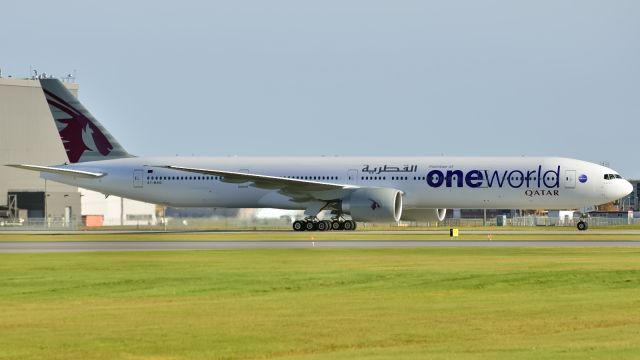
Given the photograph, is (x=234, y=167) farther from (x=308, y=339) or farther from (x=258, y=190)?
(x=308, y=339)

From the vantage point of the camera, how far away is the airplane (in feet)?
223

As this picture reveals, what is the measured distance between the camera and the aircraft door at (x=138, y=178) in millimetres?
73812

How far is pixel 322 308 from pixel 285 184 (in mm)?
47077

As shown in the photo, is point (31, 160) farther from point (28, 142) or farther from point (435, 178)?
point (435, 178)

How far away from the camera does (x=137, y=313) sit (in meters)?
22.3

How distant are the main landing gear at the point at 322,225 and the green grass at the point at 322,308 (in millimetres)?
31595

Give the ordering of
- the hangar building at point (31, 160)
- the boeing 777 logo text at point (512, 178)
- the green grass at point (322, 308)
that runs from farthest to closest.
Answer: the hangar building at point (31, 160)
the boeing 777 logo text at point (512, 178)
the green grass at point (322, 308)

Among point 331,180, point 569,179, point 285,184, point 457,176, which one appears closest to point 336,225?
point 331,180

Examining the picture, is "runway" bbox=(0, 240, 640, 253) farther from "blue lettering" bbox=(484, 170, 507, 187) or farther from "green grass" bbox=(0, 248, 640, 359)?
"blue lettering" bbox=(484, 170, 507, 187)

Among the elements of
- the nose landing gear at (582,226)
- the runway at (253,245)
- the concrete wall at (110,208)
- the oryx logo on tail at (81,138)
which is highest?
the oryx logo on tail at (81,138)

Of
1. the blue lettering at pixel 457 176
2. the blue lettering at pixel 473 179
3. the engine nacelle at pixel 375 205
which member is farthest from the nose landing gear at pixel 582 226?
the engine nacelle at pixel 375 205

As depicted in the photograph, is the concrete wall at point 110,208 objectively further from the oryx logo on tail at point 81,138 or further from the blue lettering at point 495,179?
the blue lettering at point 495,179

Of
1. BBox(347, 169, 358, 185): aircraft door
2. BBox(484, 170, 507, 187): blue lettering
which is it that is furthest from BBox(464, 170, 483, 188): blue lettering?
BBox(347, 169, 358, 185): aircraft door

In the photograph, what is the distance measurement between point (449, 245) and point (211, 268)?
1699 cm
